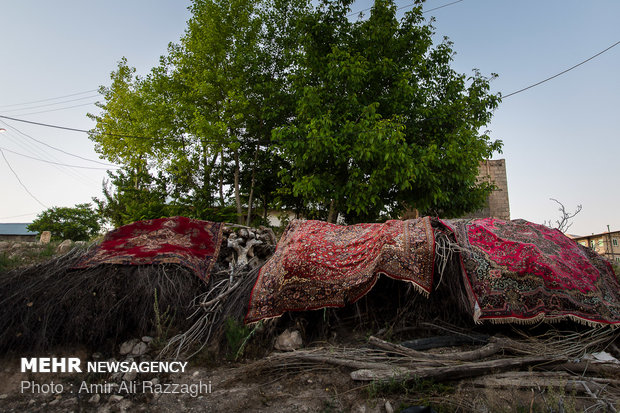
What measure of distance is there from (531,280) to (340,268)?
1.99 meters

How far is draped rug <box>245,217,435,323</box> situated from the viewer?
359cm

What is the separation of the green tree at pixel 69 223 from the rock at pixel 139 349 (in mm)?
12891

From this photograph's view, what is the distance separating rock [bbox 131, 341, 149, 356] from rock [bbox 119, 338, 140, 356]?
38mm

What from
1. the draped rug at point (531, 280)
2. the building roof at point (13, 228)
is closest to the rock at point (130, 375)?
the draped rug at point (531, 280)

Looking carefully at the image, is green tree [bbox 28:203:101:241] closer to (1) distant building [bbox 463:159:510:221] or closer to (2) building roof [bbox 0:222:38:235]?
(2) building roof [bbox 0:222:38:235]

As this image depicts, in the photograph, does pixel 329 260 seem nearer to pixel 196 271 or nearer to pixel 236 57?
pixel 196 271

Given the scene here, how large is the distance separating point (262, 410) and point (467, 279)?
2.44m

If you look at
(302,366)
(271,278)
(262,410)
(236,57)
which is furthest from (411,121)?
(262,410)

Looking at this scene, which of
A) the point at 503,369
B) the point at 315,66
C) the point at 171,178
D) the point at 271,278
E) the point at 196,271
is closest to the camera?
the point at 503,369

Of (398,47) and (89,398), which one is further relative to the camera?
(398,47)

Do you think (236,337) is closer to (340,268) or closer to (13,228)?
(340,268)

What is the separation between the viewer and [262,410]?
265 centimetres

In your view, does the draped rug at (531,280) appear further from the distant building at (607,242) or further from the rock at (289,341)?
the distant building at (607,242)

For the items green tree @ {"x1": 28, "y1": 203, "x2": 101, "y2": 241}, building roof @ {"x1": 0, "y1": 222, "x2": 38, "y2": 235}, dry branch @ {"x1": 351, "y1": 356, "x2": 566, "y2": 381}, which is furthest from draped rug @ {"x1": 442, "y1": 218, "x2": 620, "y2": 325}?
building roof @ {"x1": 0, "y1": 222, "x2": 38, "y2": 235}
